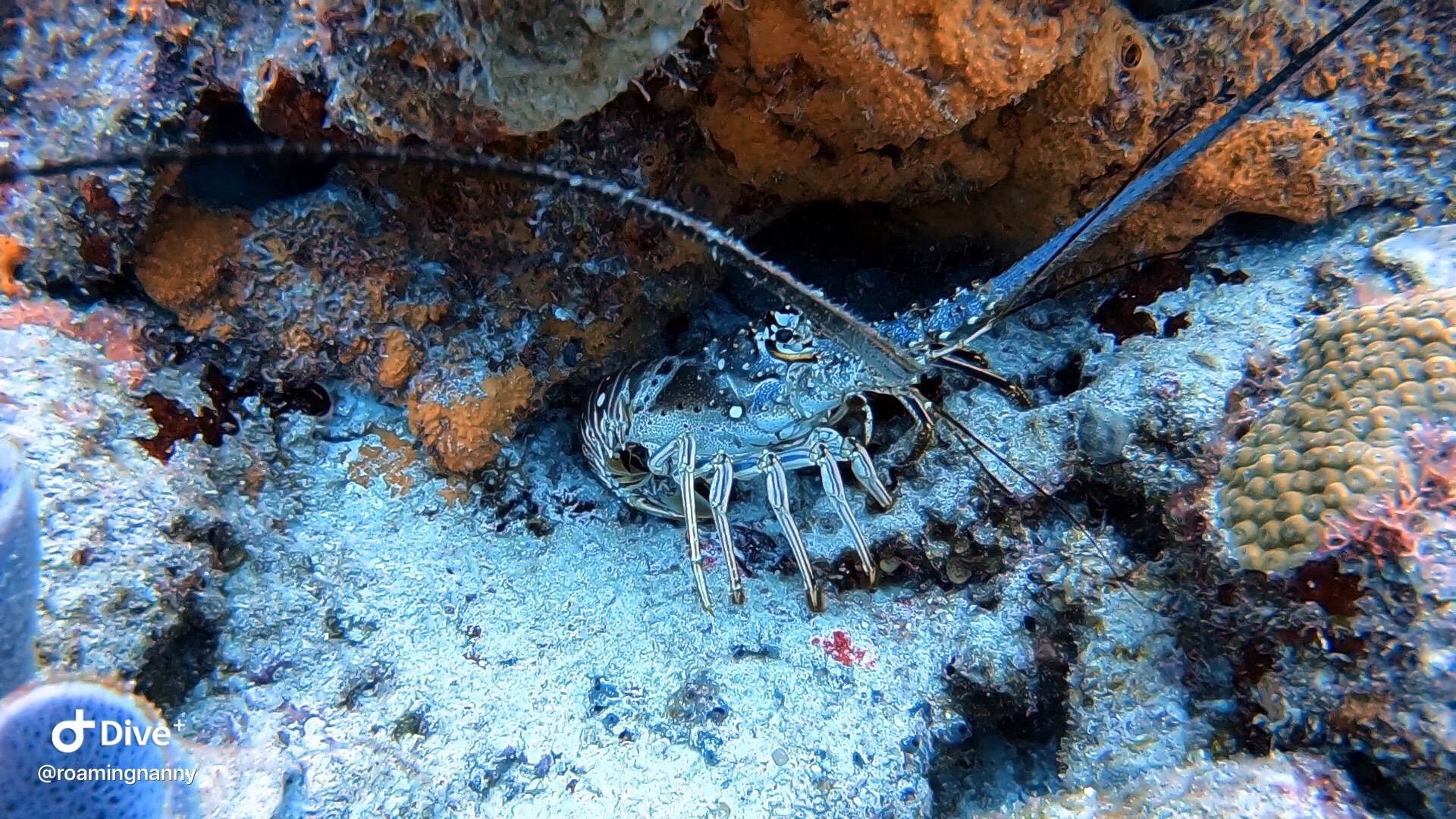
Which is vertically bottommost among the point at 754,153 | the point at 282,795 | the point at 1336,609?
the point at 282,795

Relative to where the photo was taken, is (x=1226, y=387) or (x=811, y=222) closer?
(x=1226, y=387)

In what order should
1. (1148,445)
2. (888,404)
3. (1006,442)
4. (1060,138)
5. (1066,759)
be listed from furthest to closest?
1. (888,404)
2. (1006,442)
3. (1060,138)
4. (1148,445)
5. (1066,759)

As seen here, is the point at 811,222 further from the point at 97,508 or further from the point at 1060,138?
the point at 97,508

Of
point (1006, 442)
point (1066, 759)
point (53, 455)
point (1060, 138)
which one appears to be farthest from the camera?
point (1006, 442)

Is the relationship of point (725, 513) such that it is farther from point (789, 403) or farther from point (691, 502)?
point (789, 403)

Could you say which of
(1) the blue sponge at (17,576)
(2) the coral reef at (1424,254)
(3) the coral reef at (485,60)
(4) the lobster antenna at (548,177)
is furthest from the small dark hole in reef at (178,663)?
(2) the coral reef at (1424,254)

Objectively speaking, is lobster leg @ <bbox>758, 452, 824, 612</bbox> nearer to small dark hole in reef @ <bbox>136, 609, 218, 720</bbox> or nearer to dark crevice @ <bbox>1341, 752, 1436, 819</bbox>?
dark crevice @ <bbox>1341, 752, 1436, 819</bbox>

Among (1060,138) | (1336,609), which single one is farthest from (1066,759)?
(1060,138)

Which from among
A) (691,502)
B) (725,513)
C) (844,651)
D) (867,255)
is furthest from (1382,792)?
(867,255)
